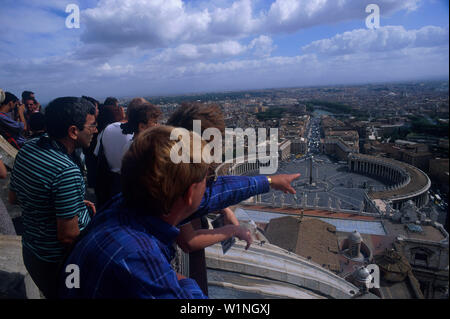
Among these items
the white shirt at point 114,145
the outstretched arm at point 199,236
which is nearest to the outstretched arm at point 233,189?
the outstretched arm at point 199,236

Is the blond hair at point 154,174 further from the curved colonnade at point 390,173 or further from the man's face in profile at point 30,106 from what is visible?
the curved colonnade at point 390,173

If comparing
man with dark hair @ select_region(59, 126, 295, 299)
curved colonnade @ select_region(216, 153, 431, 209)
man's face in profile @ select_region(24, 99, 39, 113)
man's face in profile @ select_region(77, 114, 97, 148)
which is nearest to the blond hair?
man with dark hair @ select_region(59, 126, 295, 299)

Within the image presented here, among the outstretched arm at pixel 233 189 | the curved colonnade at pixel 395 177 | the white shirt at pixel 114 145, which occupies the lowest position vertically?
the curved colonnade at pixel 395 177

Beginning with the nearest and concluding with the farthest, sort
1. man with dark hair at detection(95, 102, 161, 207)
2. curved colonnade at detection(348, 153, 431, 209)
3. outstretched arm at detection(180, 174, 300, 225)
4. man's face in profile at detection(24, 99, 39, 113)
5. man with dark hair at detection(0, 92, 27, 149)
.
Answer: outstretched arm at detection(180, 174, 300, 225), man with dark hair at detection(95, 102, 161, 207), man with dark hair at detection(0, 92, 27, 149), man's face in profile at detection(24, 99, 39, 113), curved colonnade at detection(348, 153, 431, 209)

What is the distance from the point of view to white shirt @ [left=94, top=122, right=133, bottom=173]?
2.82 m

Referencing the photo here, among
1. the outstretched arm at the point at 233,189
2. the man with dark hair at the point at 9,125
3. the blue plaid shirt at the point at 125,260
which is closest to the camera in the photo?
the blue plaid shirt at the point at 125,260

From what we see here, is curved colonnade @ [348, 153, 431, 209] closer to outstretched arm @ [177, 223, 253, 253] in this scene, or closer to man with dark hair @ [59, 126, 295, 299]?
outstretched arm @ [177, 223, 253, 253]

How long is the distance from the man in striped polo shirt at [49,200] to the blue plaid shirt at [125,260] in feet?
2.31

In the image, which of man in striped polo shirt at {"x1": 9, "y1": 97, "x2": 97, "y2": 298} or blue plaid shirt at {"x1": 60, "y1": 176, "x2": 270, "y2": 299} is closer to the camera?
blue plaid shirt at {"x1": 60, "y1": 176, "x2": 270, "y2": 299}

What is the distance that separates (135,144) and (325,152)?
4455cm

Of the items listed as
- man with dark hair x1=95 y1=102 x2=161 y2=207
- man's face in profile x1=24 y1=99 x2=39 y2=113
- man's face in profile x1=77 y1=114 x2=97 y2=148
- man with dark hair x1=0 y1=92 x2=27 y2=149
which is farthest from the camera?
man's face in profile x1=24 y1=99 x2=39 y2=113

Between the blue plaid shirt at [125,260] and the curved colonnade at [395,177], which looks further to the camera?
the curved colonnade at [395,177]

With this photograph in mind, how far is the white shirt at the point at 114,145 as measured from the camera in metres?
2.82
